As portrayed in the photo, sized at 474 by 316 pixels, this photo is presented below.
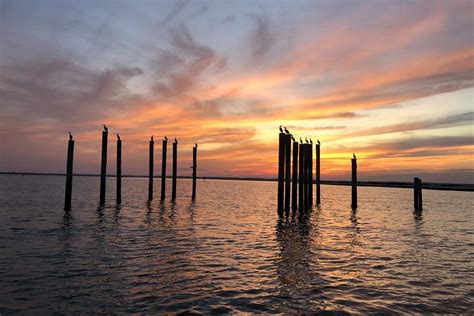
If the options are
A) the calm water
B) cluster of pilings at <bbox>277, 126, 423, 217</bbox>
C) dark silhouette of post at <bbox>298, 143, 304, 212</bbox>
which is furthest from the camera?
dark silhouette of post at <bbox>298, 143, 304, 212</bbox>

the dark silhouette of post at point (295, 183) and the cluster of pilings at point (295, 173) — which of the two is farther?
the dark silhouette of post at point (295, 183)

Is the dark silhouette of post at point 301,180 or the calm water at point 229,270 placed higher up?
the dark silhouette of post at point 301,180

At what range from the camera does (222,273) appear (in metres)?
9.58

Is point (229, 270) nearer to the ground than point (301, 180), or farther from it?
nearer to the ground

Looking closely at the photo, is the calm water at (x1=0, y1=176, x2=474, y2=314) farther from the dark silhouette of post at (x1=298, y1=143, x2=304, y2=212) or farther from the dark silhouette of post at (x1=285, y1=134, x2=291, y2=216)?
the dark silhouette of post at (x1=298, y1=143, x2=304, y2=212)

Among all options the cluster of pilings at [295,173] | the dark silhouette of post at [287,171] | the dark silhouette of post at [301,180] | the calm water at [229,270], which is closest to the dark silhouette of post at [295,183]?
the cluster of pilings at [295,173]

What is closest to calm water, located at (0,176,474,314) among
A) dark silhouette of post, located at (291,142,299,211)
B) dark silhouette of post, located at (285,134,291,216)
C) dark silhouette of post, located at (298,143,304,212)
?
dark silhouette of post, located at (285,134,291,216)

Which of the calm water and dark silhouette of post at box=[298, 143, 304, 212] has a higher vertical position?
dark silhouette of post at box=[298, 143, 304, 212]

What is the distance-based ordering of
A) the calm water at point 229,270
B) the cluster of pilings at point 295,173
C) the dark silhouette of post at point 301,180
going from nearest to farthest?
the calm water at point 229,270 → the cluster of pilings at point 295,173 → the dark silhouette of post at point 301,180

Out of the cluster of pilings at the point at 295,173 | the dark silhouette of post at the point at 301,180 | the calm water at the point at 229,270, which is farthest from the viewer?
the dark silhouette of post at the point at 301,180

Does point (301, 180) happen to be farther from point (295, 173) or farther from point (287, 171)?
point (287, 171)

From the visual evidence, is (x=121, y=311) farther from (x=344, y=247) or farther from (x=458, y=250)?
(x=458, y=250)

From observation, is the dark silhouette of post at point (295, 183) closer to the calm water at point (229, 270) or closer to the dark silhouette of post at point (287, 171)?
the dark silhouette of post at point (287, 171)

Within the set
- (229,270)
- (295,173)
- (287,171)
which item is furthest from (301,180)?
(229,270)
